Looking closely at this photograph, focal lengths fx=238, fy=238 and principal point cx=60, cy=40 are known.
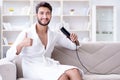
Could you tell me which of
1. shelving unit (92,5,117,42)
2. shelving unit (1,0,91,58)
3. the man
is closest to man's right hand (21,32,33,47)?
the man

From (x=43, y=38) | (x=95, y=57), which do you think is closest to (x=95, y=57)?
(x=95, y=57)

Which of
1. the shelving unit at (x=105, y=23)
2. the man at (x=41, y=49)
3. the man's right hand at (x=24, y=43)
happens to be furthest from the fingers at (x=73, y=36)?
the shelving unit at (x=105, y=23)

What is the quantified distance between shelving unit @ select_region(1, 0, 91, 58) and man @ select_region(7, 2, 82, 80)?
3319 millimetres

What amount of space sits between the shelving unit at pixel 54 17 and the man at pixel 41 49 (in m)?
3.32

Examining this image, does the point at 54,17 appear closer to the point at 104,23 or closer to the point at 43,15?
the point at 104,23

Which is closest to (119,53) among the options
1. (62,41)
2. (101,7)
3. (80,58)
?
(80,58)

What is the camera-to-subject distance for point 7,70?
75.3 inches

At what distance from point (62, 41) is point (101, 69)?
491 mm

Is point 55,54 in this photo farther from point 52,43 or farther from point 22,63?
point 22,63

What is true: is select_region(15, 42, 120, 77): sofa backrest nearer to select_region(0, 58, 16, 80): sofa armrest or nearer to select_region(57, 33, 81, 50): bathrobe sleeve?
select_region(57, 33, 81, 50): bathrobe sleeve

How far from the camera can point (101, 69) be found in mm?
2396

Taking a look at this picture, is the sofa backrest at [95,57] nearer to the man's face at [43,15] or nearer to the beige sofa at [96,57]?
the beige sofa at [96,57]

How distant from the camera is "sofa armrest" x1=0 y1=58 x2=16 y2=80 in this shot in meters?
1.87

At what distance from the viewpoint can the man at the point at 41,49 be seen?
6.47 feet
